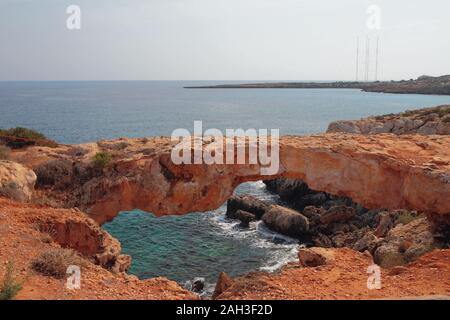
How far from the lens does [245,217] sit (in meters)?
35.6

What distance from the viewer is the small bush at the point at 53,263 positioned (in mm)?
10047

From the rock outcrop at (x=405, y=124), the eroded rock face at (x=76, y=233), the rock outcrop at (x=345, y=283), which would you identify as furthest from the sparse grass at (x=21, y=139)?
the rock outcrop at (x=405, y=124)

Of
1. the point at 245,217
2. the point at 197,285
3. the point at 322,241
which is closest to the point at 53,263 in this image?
the point at 197,285

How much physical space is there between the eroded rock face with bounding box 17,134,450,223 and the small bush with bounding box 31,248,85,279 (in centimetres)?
572

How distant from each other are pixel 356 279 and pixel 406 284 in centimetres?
128

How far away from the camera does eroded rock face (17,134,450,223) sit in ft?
53.4

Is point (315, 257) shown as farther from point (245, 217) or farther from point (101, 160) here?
point (245, 217)

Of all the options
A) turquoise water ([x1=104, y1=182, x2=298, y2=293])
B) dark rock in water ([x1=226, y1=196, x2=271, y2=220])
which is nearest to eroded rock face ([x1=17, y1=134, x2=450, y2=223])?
turquoise water ([x1=104, y1=182, x2=298, y2=293])

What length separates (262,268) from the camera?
27.1 metres

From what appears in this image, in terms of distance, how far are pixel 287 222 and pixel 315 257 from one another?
65.8 feet

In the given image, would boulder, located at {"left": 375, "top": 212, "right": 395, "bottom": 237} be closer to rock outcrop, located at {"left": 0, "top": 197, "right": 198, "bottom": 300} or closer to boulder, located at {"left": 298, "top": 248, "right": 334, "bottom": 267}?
boulder, located at {"left": 298, "top": 248, "right": 334, "bottom": 267}

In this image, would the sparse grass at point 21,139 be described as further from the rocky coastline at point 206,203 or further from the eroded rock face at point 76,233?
the eroded rock face at point 76,233
